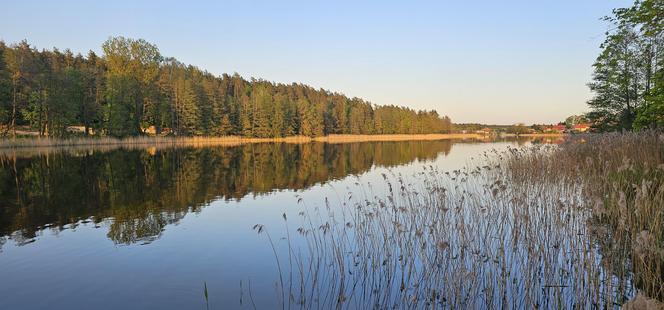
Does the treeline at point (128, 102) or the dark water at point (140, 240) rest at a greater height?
the treeline at point (128, 102)

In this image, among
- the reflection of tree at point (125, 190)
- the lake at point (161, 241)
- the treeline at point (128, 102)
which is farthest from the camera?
the treeline at point (128, 102)

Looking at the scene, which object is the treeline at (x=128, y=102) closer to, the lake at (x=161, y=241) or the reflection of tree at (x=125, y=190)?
the reflection of tree at (x=125, y=190)

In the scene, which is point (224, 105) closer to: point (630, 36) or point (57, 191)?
point (57, 191)

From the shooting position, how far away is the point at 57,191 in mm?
16594

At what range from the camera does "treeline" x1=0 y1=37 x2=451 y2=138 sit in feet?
161

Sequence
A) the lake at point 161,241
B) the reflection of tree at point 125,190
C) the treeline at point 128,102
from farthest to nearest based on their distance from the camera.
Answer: the treeline at point 128,102, the reflection of tree at point 125,190, the lake at point 161,241

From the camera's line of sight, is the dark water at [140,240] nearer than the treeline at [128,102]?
Yes

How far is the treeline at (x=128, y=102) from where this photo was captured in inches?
1932

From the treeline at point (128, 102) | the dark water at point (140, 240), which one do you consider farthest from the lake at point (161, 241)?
the treeline at point (128, 102)

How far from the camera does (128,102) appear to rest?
2345 inches

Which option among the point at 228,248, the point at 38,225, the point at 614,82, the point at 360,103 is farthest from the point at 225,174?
the point at 360,103

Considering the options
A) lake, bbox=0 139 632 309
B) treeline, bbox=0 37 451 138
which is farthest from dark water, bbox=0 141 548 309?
treeline, bbox=0 37 451 138

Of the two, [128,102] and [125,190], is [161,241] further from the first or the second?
[128,102]

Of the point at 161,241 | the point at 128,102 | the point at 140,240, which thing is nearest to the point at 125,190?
the point at 140,240
